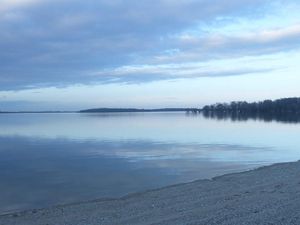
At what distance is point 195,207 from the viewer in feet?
34.5

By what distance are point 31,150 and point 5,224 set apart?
61.1 ft

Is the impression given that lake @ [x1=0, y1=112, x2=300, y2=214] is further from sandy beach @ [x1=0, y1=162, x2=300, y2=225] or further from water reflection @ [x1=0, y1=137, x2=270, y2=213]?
sandy beach @ [x1=0, y1=162, x2=300, y2=225]

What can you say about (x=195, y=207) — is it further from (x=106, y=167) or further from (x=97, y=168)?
(x=106, y=167)

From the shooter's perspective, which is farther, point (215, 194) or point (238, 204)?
point (215, 194)

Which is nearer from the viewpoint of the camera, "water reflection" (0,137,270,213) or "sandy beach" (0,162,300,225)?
"sandy beach" (0,162,300,225)

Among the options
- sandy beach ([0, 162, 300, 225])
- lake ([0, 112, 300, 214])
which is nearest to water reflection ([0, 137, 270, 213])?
lake ([0, 112, 300, 214])

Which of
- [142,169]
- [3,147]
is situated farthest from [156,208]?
[3,147]

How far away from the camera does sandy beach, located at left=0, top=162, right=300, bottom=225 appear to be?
8.86 m

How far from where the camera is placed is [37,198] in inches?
572

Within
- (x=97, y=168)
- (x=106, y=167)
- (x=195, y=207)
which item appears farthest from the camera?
(x=106, y=167)

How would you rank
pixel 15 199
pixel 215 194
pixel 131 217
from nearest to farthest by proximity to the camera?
pixel 131 217 → pixel 215 194 → pixel 15 199

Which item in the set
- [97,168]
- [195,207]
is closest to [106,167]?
[97,168]

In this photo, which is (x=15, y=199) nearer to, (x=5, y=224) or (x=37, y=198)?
(x=37, y=198)

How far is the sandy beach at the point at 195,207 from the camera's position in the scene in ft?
29.1
